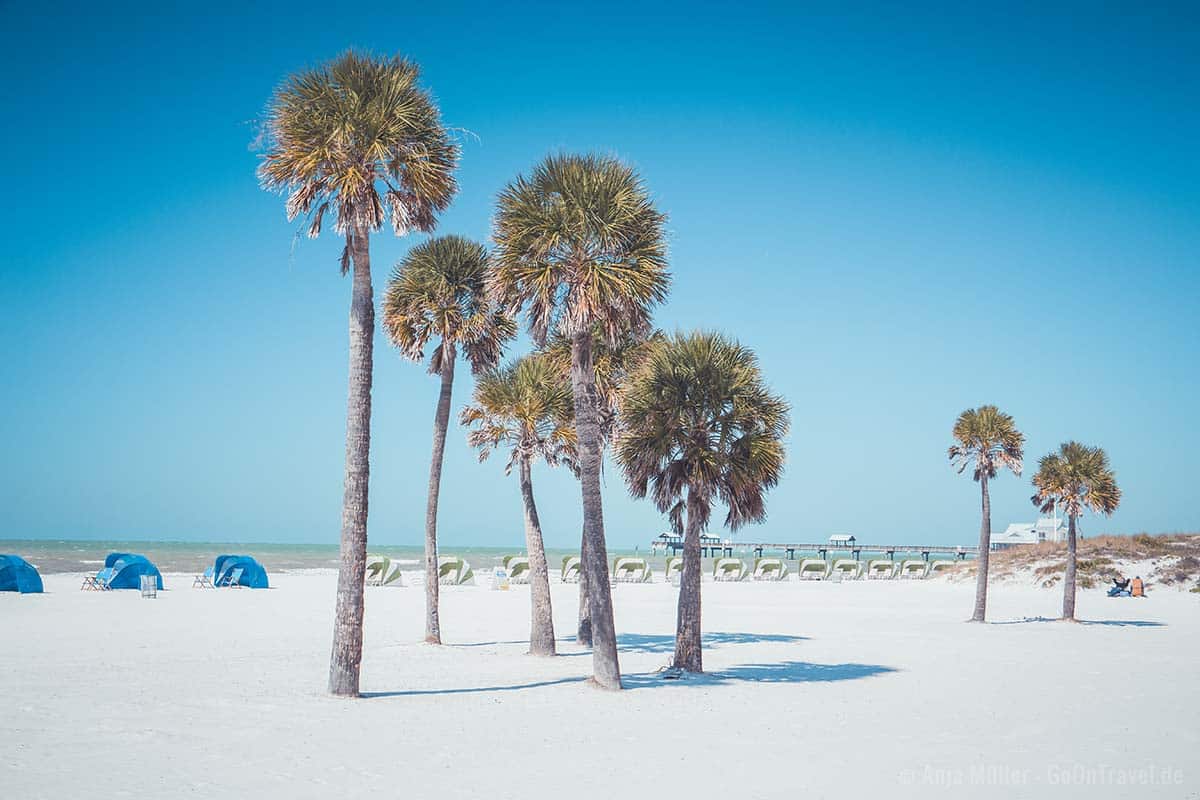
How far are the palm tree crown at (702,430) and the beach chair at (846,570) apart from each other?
52.3 meters

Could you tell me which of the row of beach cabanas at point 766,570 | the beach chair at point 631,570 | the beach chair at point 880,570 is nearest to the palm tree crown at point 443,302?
the row of beach cabanas at point 766,570

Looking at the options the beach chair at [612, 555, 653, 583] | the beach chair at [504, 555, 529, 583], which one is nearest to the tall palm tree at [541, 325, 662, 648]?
the beach chair at [504, 555, 529, 583]

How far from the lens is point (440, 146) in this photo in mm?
15023

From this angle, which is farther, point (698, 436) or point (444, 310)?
point (444, 310)

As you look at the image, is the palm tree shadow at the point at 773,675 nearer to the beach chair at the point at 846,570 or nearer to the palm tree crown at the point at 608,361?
the palm tree crown at the point at 608,361

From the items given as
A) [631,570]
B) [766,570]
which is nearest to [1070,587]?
[631,570]

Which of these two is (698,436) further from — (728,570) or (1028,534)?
(1028,534)

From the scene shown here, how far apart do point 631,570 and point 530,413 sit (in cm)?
3878

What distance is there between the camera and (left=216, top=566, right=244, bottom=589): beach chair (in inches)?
1663

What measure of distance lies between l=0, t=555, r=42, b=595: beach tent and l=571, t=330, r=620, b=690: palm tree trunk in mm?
26813

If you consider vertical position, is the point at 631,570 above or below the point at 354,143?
below

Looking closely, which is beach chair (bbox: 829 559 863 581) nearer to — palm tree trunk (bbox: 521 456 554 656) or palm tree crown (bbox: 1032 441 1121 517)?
palm tree crown (bbox: 1032 441 1121 517)

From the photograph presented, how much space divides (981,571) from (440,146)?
25.0m

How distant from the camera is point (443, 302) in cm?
1995
